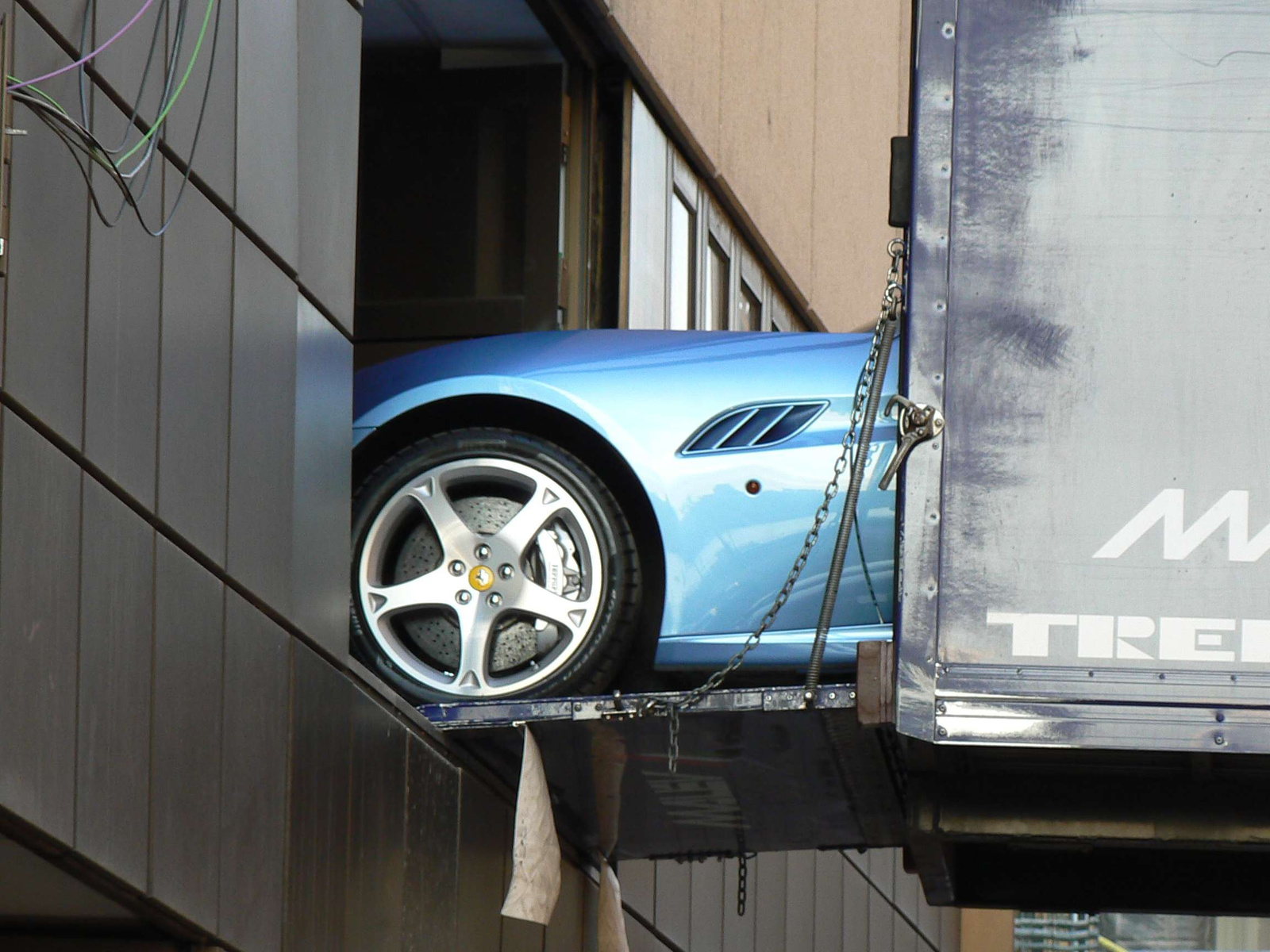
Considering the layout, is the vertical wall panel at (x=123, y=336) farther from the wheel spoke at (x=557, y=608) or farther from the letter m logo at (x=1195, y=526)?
the letter m logo at (x=1195, y=526)

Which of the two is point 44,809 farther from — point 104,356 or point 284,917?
point 284,917

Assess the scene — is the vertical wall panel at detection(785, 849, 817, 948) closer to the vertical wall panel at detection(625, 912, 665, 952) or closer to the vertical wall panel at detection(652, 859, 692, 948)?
the vertical wall panel at detection(652, 859, 692, 948)

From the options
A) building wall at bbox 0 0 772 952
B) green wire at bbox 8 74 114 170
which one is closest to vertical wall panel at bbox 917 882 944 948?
building wall at bbox 0 0 772 952

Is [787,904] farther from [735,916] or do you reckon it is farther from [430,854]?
[430,854]

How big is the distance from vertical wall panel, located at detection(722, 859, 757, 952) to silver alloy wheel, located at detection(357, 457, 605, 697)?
629 cm

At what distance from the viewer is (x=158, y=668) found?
211 inches

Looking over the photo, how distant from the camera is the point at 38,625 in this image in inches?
181

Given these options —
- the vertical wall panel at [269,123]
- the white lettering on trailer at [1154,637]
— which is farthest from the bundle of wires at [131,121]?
the white lettering on trailer at [1154,637]

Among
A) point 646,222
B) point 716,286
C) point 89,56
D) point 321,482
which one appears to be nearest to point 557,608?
point 321,482

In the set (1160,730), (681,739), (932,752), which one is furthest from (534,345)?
(1160,730)

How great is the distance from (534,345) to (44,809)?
3.36 m

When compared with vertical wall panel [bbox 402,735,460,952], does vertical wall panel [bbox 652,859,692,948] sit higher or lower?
lower

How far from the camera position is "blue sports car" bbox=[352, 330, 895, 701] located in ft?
23.0

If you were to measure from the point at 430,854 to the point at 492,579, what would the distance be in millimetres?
1187
